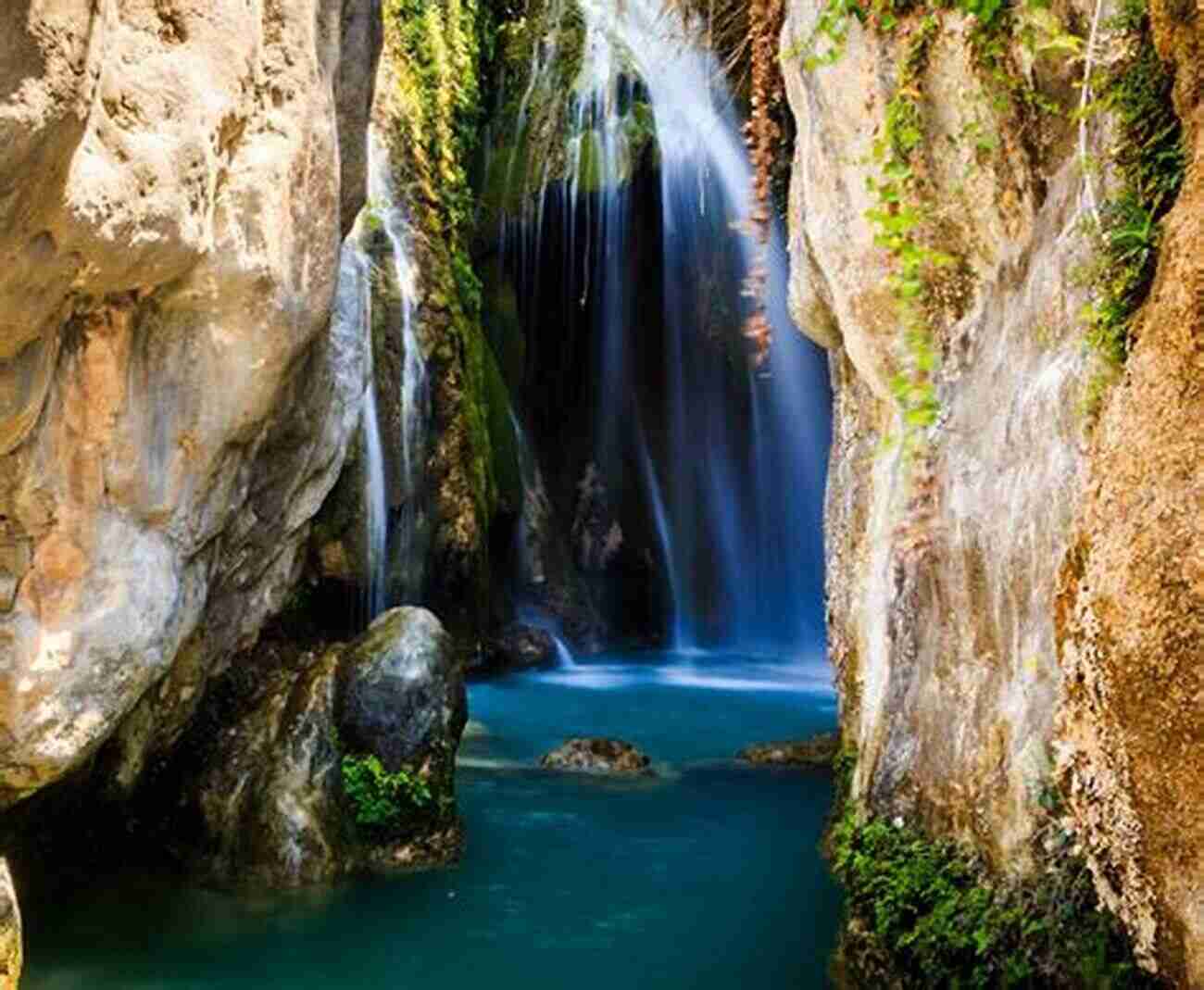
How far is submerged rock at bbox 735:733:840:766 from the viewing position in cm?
1088

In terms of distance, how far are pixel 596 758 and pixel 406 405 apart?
5.22 m

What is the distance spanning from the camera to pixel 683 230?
19.6 m

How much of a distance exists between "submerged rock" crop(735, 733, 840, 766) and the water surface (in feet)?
1.04

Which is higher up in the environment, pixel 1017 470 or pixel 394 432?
pixel 394 432

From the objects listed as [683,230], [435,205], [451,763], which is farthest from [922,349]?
[683,230]

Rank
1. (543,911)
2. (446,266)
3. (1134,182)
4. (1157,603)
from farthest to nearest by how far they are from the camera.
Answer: (446,266)
(543,911)
(1134,182)
(1157,603)

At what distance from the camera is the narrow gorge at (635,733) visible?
11.1 feet

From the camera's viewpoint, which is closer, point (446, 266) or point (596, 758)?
point (596, 758)

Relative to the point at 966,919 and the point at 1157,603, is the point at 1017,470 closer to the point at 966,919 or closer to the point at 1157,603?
the point at 966,919

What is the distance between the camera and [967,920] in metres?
4.89

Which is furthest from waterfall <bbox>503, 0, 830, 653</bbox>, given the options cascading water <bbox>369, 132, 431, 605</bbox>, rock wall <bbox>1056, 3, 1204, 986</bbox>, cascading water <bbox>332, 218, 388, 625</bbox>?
rock wall <bbox>1056, 3, 1204, 986</bbox>

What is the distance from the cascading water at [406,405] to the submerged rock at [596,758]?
348 cm

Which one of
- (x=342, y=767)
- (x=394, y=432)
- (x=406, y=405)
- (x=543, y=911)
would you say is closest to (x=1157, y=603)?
Result: (x=543, y=911)

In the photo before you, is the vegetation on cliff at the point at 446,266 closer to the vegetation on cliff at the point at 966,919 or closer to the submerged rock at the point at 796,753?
the submerged rock at the point at 796,753
